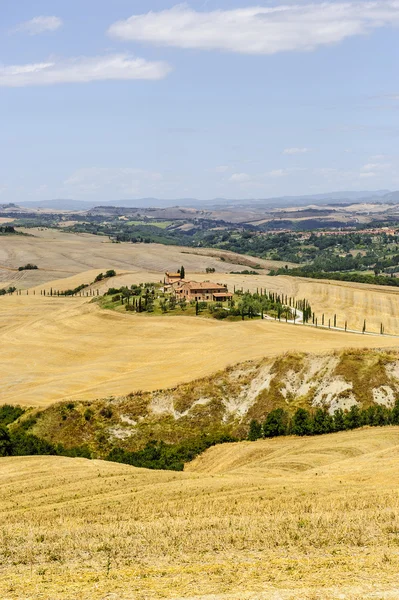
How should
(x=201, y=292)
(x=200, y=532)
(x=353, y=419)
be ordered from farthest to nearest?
(x=201, y=292), (x=353, y=419), (x=200, y=532)

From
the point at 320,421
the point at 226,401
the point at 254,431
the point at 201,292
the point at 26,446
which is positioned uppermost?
the point at 201,292

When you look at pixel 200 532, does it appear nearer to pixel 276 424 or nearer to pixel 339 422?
pixel 276 424

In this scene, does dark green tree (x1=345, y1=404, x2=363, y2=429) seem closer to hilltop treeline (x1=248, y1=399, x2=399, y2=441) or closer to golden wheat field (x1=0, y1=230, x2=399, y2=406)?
hilltop treeline (x1=248, y1=399, x2=399, y2=441)

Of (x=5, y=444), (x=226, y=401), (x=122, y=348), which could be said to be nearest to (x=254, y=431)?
(x=226, y=401)

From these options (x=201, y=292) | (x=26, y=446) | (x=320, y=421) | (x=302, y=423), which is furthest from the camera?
(x=201, y=292)

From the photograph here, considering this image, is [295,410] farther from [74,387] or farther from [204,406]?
[74,387]

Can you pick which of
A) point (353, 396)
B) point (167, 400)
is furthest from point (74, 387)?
point (353, 396)

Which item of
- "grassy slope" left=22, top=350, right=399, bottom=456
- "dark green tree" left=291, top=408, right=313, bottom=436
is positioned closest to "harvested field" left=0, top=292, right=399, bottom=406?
"grassy slope" left=22, top=350, right=399, bottom=456
